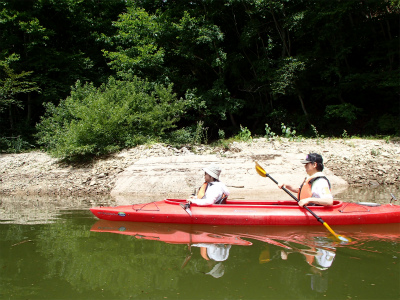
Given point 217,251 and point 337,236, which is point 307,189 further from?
point 217,251

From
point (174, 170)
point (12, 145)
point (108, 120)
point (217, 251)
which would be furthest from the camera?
point (12, 145)

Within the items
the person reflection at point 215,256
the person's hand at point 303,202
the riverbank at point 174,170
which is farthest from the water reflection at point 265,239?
the riverbank at point 174,170

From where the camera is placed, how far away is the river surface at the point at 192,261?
2.90 m

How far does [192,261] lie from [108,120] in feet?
25.3

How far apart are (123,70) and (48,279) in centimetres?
1224

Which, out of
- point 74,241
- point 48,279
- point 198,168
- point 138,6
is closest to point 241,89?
point 138,6

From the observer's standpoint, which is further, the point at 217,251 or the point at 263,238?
the point at 263,238

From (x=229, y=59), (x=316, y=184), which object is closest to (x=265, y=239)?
(x=316, y=184)

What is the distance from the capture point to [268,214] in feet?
16.9

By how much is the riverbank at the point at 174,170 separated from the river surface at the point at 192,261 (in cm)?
341

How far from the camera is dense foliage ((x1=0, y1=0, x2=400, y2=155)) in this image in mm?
14086

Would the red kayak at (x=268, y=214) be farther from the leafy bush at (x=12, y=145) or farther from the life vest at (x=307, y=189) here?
the leafy bush at (x=12, y=145)

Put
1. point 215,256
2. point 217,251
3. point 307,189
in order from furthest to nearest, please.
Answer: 1. point 307,189
2. point 217,251
3. point 215,256

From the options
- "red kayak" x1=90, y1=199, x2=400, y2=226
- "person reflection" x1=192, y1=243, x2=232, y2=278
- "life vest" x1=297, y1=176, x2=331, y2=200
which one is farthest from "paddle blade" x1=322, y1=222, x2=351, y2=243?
"person reflection" x1=192, y1=243, x2=232, y2=278
